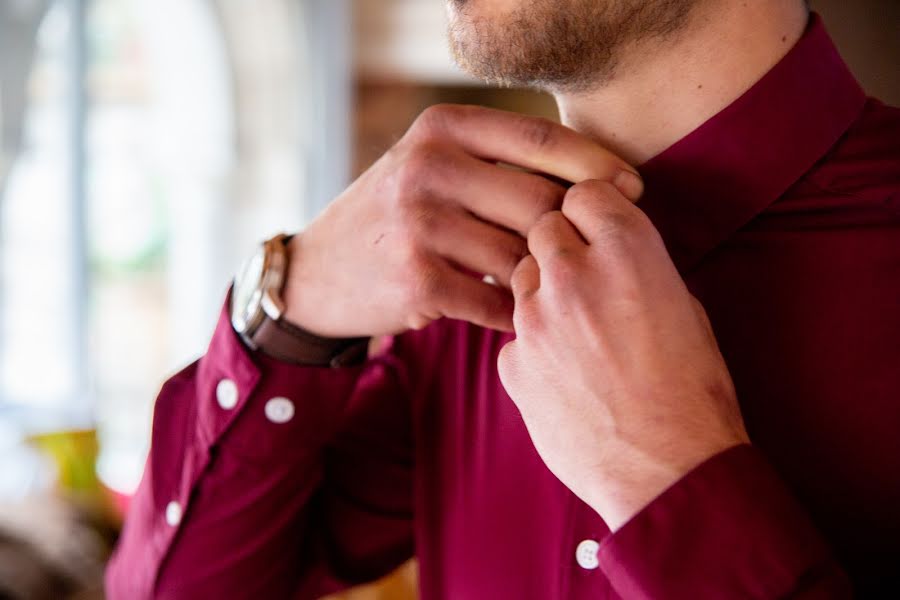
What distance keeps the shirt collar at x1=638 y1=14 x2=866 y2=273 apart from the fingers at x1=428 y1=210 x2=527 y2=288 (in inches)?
5.1

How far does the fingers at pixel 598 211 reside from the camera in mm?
586

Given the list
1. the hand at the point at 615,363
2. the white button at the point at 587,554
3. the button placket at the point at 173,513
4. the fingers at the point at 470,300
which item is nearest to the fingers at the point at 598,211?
the hand at the point at 615,363

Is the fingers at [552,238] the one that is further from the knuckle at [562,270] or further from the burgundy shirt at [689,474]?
the burgundy shirt at [689,474]

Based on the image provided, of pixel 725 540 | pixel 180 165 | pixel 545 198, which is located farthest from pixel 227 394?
pixel 180 165

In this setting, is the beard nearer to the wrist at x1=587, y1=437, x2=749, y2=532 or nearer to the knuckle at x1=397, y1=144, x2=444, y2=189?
the knuckle at x1=397, y1=144, x2=444, y2=189

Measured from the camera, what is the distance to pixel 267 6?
11.5 ft

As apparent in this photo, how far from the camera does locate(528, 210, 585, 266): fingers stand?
0.60m

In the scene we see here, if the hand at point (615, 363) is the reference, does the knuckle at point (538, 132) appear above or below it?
above

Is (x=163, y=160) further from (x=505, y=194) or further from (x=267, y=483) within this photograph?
(x=505, y=194)

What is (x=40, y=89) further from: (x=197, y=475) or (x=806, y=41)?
(x=806, y=41)

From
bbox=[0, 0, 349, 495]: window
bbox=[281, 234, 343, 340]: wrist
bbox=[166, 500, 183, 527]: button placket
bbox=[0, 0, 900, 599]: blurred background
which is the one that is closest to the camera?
bbox=[281, 234, 343, 340]: wrist

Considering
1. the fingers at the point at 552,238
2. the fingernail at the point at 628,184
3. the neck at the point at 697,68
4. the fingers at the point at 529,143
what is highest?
the neck at the point at 697,68

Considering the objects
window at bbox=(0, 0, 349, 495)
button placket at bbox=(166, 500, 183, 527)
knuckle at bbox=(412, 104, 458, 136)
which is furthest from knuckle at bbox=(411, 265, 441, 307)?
window at bbox=(0, 0, 349, 495)

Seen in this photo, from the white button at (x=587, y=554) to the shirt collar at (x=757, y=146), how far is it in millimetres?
240
